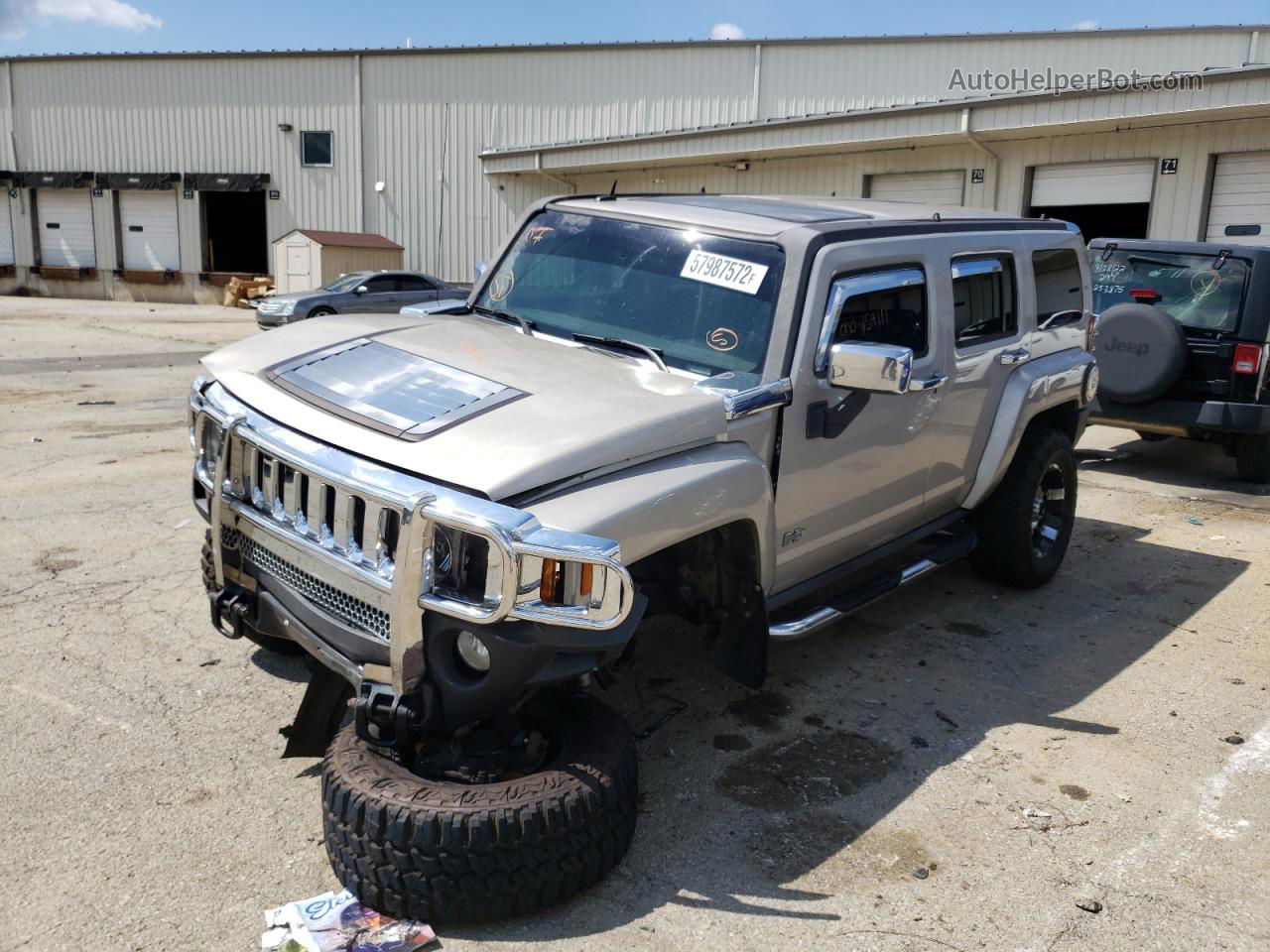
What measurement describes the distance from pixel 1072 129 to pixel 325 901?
55.2ft

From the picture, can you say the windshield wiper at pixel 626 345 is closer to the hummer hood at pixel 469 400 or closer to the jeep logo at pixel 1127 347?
the hummer hood at pixel 469 400

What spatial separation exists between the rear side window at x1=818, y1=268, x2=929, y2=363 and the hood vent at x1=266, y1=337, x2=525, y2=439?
1359 millimetres

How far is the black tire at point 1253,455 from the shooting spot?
28.0 ft

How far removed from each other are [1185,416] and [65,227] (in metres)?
34.3

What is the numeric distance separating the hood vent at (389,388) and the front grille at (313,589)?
49 centimetres

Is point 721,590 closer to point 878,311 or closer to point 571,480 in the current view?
point 571,480

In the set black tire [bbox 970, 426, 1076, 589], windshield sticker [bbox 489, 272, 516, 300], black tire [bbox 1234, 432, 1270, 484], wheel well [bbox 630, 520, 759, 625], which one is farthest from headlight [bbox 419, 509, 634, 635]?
black tire [bbox 1234, 432, 1270, 484]

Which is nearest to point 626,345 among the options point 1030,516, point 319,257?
point 1030,516

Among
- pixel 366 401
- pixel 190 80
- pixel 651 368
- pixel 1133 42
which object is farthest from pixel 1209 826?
pixel 190 80

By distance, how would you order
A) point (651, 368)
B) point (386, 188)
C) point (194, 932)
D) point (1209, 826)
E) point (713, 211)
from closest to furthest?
1. point (194, 932)
2. point (1209, 826)
3. point (651, 368)
4. point (713, 211)
5. point (386, 188)

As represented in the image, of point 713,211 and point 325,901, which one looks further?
point 713,211

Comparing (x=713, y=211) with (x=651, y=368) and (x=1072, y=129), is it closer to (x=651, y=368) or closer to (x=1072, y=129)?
(x=651, y=368)

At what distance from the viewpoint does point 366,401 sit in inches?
129

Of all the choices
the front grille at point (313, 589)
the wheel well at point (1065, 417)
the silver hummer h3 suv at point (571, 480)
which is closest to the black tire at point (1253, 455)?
the wheel well at point (1065, 417)
